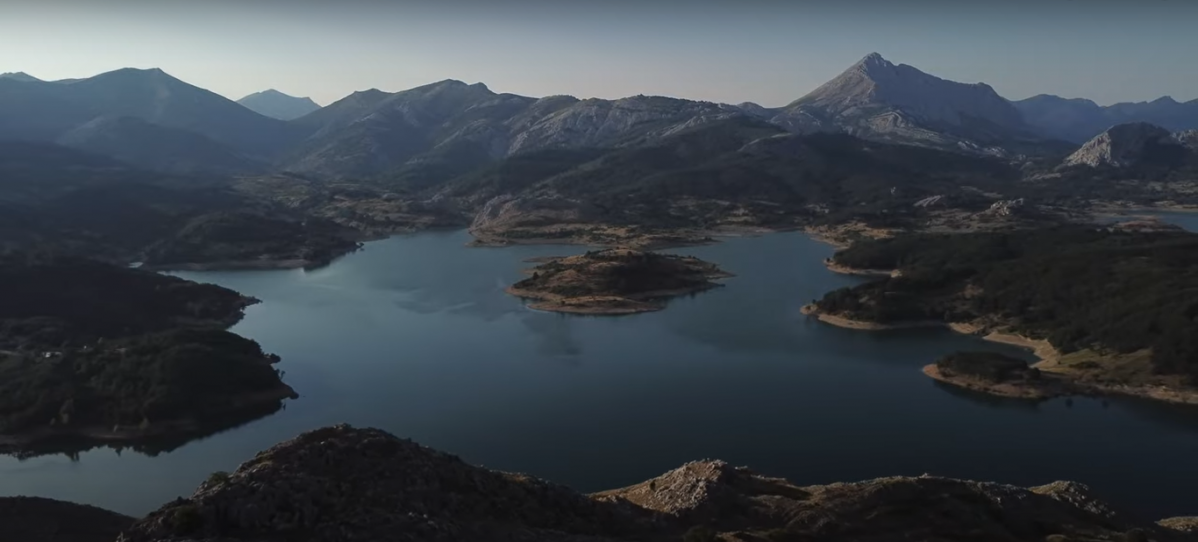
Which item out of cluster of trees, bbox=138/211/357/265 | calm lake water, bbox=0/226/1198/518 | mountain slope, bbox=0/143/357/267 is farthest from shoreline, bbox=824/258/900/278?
mountain slope, bbox=0/143/357/267

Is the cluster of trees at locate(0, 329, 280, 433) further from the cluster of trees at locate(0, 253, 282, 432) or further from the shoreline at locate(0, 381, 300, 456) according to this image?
the shoreline at locate(0, 381, 300, 456)

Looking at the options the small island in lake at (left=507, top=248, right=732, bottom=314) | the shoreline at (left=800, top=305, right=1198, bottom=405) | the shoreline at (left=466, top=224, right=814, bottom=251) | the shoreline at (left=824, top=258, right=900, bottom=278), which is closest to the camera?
the shoreline at (left=800, top=305, right=1198, bottom=405)

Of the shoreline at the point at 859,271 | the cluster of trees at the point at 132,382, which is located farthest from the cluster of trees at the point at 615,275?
the cluster of trees at the point at 132,382

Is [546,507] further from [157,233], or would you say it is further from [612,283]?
[157,233]

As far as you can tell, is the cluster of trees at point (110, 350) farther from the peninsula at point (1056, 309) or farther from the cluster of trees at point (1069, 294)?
the cluster of trees at point (1069, 294)

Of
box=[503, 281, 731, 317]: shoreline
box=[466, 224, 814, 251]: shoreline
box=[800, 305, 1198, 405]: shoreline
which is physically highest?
box=[466, 224, 814, 251]: shoreline

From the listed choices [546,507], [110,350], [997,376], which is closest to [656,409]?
[997,376]
